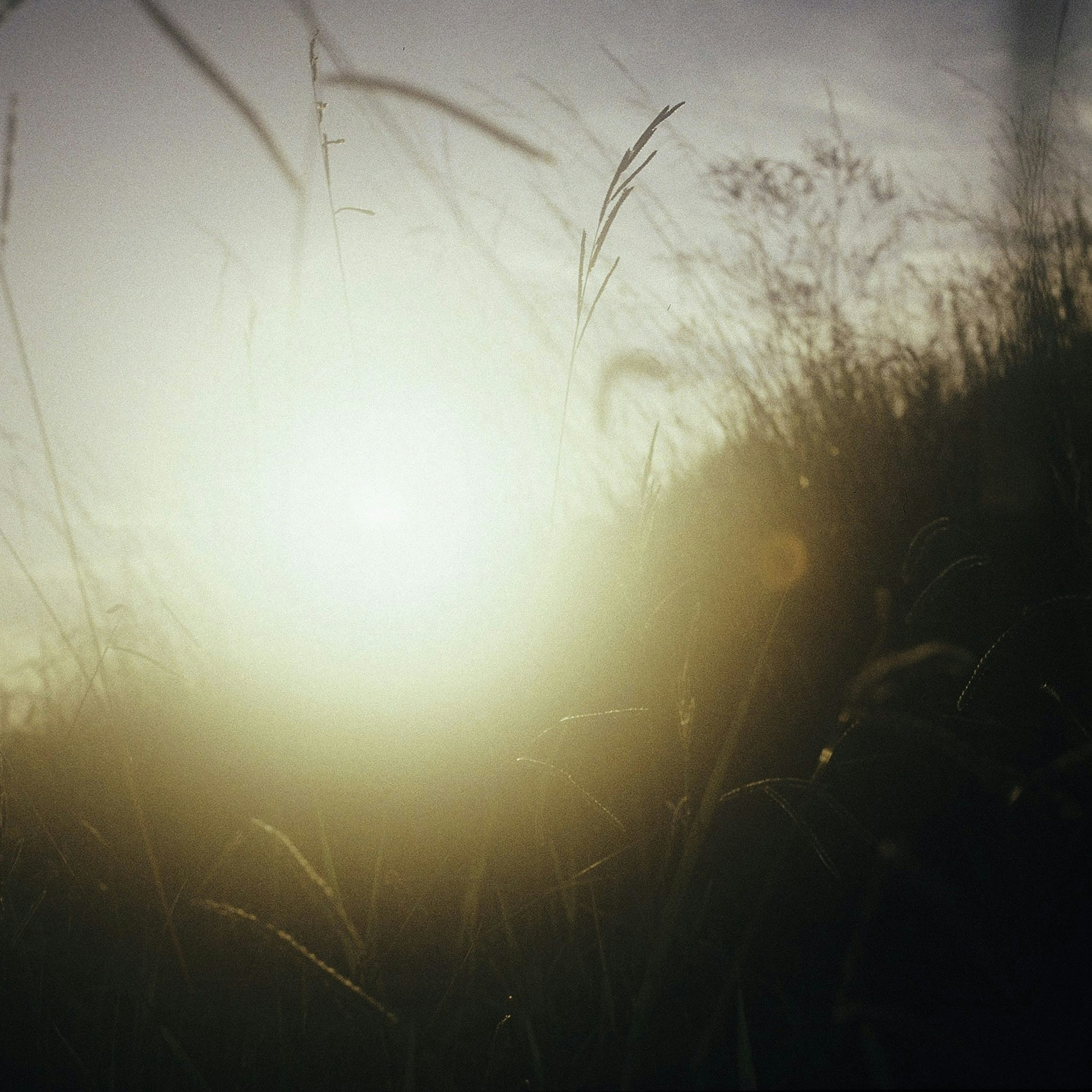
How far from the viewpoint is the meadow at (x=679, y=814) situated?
0.60 meters

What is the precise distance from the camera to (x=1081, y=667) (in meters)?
0.84

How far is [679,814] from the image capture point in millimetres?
679

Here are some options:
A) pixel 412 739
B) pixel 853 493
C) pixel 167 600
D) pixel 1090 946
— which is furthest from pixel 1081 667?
pixel 167 600

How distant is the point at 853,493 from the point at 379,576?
74cm

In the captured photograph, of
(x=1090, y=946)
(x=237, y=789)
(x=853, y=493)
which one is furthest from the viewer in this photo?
(x=853, y=493)

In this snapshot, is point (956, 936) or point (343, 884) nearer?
point (956, 936)

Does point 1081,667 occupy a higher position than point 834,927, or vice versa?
point 1081,667

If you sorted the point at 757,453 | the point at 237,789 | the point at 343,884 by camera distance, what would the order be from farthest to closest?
the point at 757,453 → the point at 237,789 → the point at 343,884

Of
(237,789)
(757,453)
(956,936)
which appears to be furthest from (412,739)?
(757,453)

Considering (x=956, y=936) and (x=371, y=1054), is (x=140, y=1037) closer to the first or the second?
(x=371, y=1054)

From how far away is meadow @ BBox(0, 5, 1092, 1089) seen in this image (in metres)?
0.60

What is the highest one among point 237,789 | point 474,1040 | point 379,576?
point 379,576

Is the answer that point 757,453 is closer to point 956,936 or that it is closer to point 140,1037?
point 956,936

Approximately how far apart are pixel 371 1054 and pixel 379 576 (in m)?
0.79
